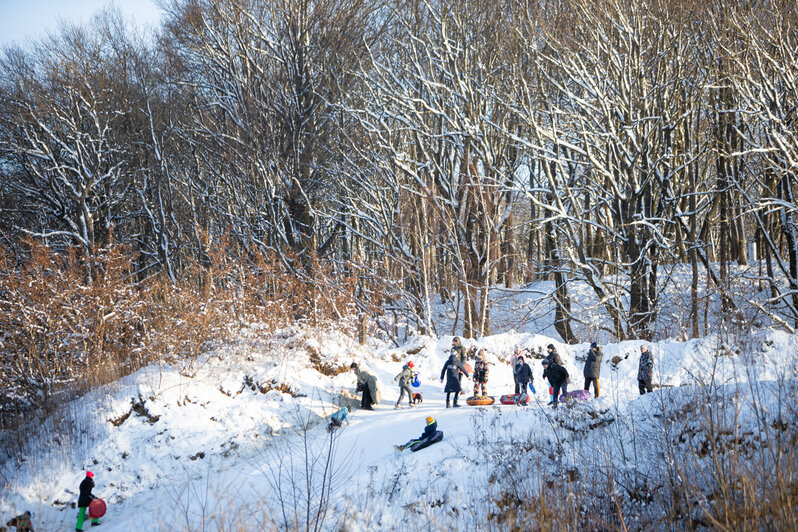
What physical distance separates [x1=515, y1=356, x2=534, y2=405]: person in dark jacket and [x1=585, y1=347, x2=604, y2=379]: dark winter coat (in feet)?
4.22

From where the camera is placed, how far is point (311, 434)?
1223cm

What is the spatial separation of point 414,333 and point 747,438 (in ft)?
41.2

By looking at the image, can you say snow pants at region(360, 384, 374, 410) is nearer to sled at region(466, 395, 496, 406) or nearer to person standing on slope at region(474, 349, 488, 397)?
sled at region(466, 395, 496, 406)

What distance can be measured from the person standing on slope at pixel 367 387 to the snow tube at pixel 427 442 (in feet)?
12.1

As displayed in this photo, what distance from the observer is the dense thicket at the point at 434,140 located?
16.0 metres

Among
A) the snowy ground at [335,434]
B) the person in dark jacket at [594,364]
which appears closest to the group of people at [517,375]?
the person in dark jacket at [594,364]

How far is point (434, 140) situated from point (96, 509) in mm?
15963

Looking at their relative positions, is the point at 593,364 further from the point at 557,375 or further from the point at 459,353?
the point at 459,353

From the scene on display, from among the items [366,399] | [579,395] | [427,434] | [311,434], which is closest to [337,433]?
[311,434]

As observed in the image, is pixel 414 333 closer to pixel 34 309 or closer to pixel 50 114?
pixel 34 309

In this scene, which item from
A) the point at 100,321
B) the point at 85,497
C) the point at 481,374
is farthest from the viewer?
the point at 100,321

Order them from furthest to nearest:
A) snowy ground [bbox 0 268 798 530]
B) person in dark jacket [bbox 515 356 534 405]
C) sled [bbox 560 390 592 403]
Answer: person in dark jacket [bbox 515 356 534 405]
sled [bbox 560 390 592 403]
snowy ground [bbox 0 268 798 530]

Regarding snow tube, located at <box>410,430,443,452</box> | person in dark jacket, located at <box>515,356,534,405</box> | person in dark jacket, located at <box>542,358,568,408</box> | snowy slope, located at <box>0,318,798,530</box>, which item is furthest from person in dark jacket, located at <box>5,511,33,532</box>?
person in dark jacket, located at <box>542,358,568,408</box>

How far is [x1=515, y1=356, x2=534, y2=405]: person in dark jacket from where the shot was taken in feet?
39.1
